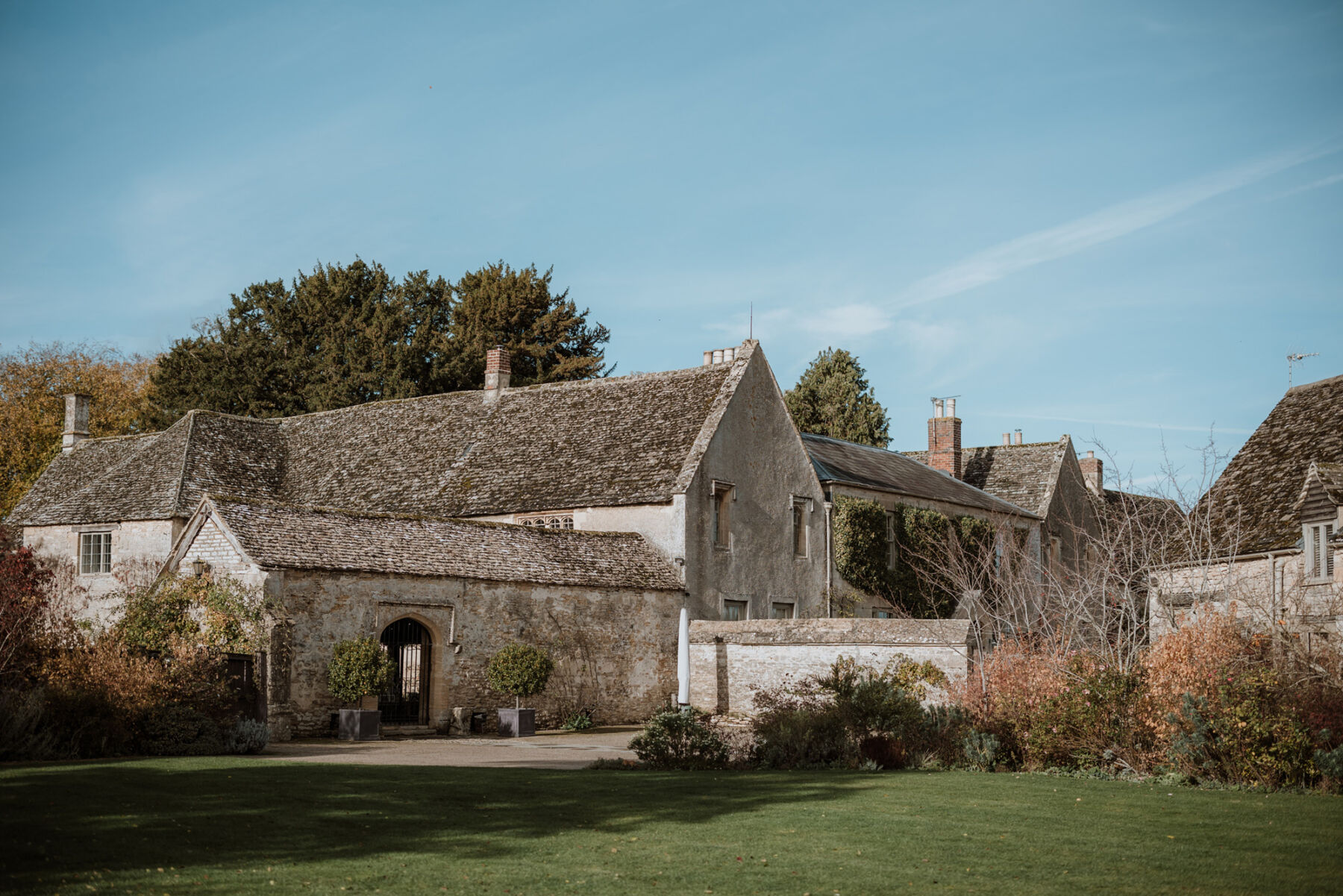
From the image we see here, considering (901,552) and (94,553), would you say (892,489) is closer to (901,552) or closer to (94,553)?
(901,552)

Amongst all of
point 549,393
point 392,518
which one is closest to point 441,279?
point 549,393

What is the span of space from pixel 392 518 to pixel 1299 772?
705 inches

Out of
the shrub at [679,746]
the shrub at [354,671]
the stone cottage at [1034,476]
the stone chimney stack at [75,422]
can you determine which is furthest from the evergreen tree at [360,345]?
the shrub at [679,746]

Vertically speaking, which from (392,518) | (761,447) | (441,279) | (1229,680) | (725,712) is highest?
(441,279)

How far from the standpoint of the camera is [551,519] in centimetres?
3147

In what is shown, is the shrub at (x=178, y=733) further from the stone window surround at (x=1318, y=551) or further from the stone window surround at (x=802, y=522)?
the stone window surround at (x=1318, y=551)

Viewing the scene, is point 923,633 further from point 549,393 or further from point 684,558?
point 549,393

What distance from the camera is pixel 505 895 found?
8.13m

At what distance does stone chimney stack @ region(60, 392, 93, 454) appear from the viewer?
140 feet

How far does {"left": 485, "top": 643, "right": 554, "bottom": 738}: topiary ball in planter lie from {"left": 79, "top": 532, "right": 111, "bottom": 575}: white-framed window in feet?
52.9

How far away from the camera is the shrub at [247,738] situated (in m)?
18.2

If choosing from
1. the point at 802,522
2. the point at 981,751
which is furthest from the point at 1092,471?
the point at 981,751

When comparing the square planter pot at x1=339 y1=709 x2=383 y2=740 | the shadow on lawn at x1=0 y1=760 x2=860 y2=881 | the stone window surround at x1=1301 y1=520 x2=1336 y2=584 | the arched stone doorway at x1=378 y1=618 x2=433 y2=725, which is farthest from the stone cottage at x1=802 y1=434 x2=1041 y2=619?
the shadow on lawn at x1=0 y1=760 x2=860 y2=881

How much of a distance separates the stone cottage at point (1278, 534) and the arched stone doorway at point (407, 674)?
14.2m
